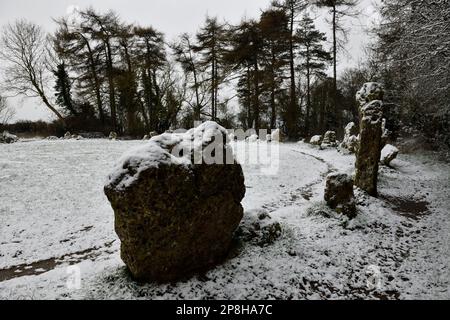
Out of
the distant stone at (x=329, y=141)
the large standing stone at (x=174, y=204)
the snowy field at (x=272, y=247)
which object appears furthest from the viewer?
the distant stone at (x=329, y=141)

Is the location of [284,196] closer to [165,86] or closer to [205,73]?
[205,73]

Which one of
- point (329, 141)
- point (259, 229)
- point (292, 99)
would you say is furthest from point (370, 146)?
point (292, 99)

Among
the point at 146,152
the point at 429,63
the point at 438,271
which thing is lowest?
the point at 438,271

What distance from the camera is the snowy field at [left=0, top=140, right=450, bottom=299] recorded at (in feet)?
15.8

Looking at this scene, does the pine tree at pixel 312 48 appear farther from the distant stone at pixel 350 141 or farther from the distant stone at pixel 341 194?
the distant stone at pixel 341 194

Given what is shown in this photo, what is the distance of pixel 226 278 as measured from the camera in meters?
4.96

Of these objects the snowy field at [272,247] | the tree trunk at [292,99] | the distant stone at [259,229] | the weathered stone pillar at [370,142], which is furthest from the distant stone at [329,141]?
the distant stone at [259,229]

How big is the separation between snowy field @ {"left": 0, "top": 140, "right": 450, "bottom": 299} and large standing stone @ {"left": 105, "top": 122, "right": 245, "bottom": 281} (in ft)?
1.17

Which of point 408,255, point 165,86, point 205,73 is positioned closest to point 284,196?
point 408,255

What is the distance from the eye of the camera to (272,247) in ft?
19.6

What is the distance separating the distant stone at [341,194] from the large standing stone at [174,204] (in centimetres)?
339

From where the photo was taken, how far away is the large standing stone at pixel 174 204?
4473mm

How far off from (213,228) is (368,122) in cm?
656
